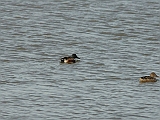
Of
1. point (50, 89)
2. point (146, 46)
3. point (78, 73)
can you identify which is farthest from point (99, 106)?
point (146, 46)

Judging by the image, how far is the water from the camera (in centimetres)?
1391

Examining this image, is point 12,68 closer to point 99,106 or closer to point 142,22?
point 99,106

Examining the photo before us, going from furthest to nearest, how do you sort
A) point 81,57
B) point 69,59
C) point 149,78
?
point 81,57 < point 69,59 < point 149,78

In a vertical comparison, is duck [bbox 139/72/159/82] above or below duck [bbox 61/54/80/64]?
below

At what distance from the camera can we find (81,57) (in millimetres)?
17938

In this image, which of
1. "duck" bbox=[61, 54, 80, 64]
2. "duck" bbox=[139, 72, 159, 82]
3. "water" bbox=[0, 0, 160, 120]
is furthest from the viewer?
"duck" bbox=[61, 54, 80, 64]

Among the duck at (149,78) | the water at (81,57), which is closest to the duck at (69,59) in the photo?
the water at (81,57)

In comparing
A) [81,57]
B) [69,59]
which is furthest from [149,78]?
[81,57]

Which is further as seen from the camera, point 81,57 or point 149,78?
point 81,57

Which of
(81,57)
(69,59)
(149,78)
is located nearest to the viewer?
(149,78)

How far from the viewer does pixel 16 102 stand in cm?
1412

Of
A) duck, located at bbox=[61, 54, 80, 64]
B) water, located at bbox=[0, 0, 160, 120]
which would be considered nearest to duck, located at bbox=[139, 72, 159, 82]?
water, located at bbox=[0, 0, 160, 120]

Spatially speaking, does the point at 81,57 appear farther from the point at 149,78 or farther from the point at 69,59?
the point at 149,78

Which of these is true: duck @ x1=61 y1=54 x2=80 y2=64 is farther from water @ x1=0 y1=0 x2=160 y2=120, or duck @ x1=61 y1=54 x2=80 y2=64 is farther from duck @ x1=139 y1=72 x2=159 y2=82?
duck @ x1=139 y1=72 x2=159 y2=82
